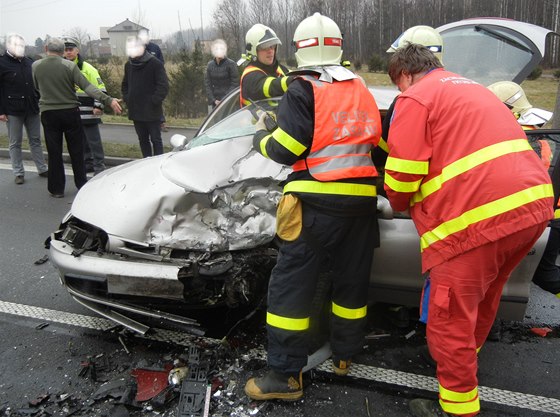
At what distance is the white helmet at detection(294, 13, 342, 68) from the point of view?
2316 millimetres

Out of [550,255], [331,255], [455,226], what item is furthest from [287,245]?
[550,255]

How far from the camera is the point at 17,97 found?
6.07 metres

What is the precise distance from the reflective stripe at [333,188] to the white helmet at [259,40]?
92.2 inches

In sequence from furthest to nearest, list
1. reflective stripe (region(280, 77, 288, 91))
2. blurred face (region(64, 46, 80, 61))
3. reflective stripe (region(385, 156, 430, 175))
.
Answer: blurred face (region(64, 46, 80, 61))
reflective stripe (region(280, 77, 288, 91))
reflective stripe (region(385, 156, 430, 175))

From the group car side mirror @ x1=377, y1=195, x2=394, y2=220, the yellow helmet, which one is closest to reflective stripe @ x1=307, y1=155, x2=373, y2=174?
car side mirror @ x1=377, y1=195, x2=394, y2=220

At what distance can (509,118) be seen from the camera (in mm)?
1968

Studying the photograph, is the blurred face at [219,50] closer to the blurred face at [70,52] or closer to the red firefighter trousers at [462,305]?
the blurred face at [70,52]

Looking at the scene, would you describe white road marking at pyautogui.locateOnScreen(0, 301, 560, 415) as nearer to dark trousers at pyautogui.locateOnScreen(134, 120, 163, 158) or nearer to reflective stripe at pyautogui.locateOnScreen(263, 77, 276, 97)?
reflective stripe at pyautogui.locateOnScreen(263, 77, 276, 97)

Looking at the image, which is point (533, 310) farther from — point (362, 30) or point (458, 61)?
point (362, 30)

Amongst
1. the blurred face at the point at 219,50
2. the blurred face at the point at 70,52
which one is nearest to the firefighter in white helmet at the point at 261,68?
the blurred face at the point at 70,52

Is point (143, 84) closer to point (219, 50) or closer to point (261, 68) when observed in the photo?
point (219, 50)

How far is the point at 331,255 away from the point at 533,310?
6.01 ft

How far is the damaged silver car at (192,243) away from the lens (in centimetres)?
254

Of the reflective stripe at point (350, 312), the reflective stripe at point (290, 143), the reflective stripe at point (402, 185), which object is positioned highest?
the reflective stripe at point (290, 143)
